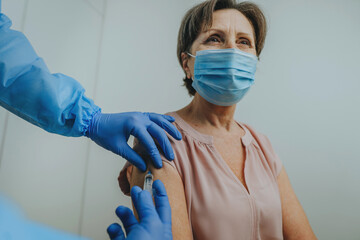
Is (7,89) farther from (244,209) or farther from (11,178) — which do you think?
(244,209)

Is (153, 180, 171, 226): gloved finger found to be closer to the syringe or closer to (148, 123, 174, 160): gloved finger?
the syringe

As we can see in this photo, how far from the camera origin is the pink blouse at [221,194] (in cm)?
83

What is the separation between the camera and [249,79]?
1.04 metres

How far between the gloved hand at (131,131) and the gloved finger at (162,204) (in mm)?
181

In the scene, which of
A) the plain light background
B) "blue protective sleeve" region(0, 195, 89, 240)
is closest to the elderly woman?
"blue protective sleeve" region(0, 195, 89, 240)

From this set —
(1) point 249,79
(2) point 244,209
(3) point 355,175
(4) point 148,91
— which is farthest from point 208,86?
(3) point 355,175

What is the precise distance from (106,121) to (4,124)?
2.01ft

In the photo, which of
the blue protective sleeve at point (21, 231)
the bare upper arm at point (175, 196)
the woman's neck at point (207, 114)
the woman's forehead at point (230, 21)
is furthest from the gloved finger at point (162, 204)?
the woman's forehead at point (230, 21)

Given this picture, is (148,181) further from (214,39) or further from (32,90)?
(214,39)

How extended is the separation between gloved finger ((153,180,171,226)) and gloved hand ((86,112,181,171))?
18 centimetres

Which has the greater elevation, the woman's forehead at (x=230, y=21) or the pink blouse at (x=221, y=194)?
the woman's forehead at (x=230, y=21)

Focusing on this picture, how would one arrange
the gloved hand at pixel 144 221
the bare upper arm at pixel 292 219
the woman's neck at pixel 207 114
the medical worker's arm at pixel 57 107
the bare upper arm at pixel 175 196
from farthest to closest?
the woman's neck at pixel 207 114 → the bare upper arm at pixel 292 219 → the medical worker's arm at pixel 57 107 → the bare upper arm at pixel 175 196 → the gloved hand at pixel 144 221

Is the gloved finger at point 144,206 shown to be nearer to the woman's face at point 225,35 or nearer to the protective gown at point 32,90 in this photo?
the protective gown at point 32,90

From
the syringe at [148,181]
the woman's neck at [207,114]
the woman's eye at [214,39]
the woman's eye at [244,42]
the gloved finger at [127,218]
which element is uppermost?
the woman's eye at [244,42]
